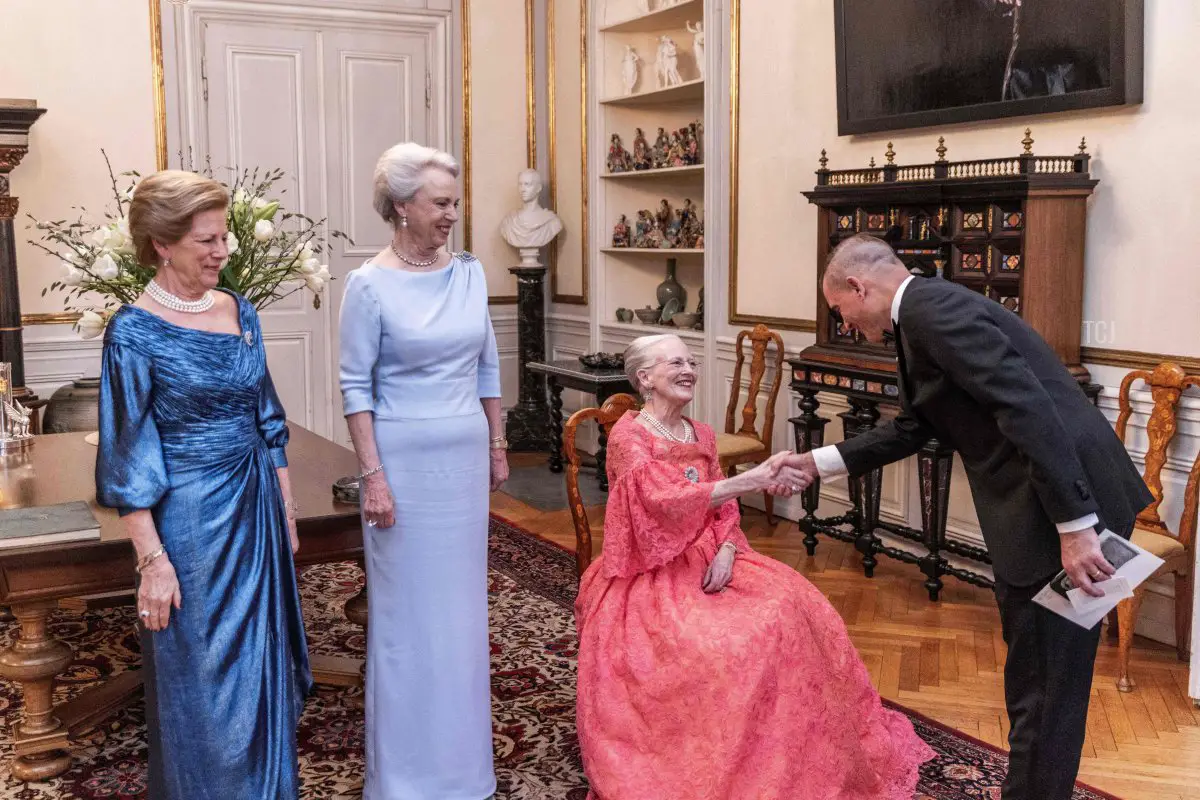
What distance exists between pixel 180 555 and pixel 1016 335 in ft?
6.01

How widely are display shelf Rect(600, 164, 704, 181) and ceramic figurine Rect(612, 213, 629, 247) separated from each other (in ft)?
0.95

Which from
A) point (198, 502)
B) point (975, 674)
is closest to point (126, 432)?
point (198, 502)

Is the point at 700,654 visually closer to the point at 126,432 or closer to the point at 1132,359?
the point at 126,432

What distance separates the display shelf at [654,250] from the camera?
262 inches

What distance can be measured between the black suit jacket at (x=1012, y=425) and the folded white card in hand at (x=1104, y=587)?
0.06 meters

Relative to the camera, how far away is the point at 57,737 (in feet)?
10.7

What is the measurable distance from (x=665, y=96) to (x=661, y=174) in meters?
0.47

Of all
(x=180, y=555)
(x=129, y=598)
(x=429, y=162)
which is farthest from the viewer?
(x=129, y=598)

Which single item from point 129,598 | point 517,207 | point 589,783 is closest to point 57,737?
point 129,598

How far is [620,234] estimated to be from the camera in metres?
7.36

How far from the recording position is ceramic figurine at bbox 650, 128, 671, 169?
700 centimetres

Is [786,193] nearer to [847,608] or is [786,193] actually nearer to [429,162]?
[847,608]

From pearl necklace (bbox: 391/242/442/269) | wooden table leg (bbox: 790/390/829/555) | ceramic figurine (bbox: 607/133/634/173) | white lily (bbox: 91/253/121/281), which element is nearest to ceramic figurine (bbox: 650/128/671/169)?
ceramic figurine (bbox: 607/133/634/173)

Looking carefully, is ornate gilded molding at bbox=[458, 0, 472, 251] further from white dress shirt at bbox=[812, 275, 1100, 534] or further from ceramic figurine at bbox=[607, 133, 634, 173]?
white dress shirt at bbox=[812, 275, 1100, 534]
